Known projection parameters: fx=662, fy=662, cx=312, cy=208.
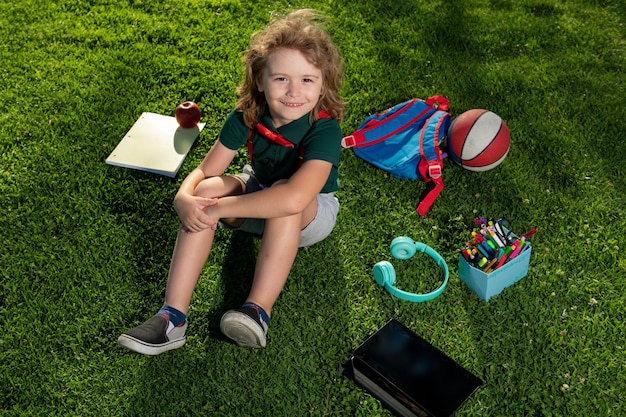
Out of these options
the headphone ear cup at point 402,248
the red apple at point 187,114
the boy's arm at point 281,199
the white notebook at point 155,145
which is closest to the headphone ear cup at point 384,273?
the headphone ear cup at point 402,248

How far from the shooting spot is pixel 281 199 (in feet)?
9.39

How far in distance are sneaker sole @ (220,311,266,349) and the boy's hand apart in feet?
1.37

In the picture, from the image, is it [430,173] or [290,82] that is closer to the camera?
[290,82]

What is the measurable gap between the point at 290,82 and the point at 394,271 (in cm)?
111

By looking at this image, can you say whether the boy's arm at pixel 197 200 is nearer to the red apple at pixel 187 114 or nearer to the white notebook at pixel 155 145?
the white notebook at pixel 155 145

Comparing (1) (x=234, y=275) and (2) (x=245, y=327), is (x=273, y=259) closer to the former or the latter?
(2) (x=245, y=327)

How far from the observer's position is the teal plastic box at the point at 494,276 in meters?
3.15

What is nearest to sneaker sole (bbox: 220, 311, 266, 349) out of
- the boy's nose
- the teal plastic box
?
the boy's nose

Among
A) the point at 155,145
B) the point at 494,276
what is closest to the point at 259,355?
the point at 494,276

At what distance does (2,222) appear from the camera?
3531 mm

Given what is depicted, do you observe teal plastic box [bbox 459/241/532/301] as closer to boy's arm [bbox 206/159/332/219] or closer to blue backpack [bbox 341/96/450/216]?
blue backpack [bbox 341/96/450/216]

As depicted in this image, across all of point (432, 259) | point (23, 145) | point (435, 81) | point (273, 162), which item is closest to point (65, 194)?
point (23, 145)

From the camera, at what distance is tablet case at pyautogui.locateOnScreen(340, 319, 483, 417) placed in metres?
2.71

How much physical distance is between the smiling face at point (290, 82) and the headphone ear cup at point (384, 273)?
89 centimetres
